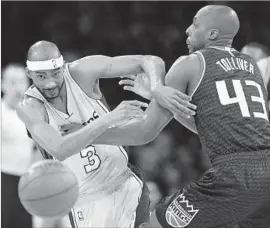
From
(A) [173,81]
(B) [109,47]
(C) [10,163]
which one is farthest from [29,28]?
(A) [173,81]

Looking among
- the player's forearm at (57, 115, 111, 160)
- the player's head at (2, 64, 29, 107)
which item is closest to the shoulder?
the player's forearm at (57, 115, 111, 160)

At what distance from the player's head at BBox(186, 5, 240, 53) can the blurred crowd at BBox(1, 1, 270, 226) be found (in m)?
5.53

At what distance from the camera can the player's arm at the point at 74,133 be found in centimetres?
467

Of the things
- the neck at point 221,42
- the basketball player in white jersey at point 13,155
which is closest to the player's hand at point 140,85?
the neck at point 221,42

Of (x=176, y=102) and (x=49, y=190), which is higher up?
(x=176, y=102)

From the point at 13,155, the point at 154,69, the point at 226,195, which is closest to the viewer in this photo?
the point at 226,195

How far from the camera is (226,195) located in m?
4.38

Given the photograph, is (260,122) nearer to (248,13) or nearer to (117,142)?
(117,142)

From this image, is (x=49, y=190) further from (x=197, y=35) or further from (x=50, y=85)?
(x=197, y=35)

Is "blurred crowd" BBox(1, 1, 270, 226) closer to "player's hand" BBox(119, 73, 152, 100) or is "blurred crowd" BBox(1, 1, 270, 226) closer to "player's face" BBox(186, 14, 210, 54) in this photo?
"player's hand" BBox(119, 73, 152, 100)

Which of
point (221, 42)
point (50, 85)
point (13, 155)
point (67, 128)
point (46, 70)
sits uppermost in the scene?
point (221, 42)

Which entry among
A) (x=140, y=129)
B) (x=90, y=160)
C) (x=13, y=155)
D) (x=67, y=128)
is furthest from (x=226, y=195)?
(x=13, y=155)

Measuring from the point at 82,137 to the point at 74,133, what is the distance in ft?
0.32

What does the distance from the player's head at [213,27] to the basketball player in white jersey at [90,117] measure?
404 mm
